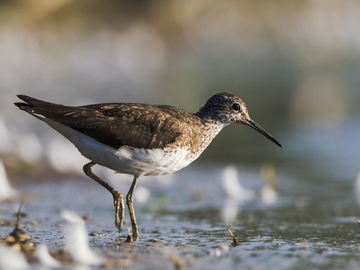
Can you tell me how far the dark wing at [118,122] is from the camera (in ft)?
21.2

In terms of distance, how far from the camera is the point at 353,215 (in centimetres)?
810

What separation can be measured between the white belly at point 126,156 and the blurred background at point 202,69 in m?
4.57

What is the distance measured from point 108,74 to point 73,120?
85.0 ft

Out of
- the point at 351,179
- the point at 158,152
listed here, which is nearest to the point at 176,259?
the point at 158,152

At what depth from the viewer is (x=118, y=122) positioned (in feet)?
21.6

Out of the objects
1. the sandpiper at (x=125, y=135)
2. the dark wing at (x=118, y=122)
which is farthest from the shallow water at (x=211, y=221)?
the dark wing at (x=118, y=122)

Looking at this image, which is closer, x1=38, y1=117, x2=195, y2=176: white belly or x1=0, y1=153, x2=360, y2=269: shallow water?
x1=0, y1=153, x2=360, y2=269: shallow water

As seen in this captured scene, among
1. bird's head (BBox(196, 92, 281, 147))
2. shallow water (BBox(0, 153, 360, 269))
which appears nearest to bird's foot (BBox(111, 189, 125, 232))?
shallow water (BBox(0, 153, 360, 269))

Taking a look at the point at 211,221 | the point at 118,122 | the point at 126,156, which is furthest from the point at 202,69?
the point at 126,156

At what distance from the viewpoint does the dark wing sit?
647 centimetres

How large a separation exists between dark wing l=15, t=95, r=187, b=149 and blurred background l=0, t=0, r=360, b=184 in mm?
4456

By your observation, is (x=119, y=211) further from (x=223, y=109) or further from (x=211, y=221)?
(x=223, y=109)

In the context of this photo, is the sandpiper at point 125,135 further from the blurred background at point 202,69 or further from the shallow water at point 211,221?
the blurred background at point 202,69

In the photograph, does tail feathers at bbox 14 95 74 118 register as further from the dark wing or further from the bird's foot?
the bird's foot
